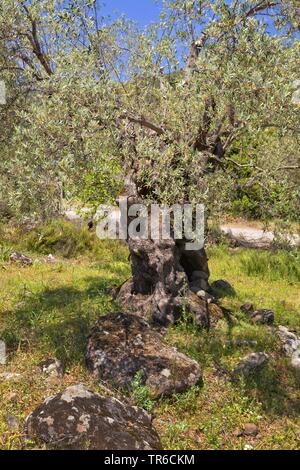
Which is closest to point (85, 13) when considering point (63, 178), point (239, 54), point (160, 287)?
point (239, 54)

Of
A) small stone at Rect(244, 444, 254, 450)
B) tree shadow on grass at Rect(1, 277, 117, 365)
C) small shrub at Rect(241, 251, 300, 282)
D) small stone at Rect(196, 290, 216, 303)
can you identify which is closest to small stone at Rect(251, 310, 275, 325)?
small stone at Rect(196, 290, 216, 303)

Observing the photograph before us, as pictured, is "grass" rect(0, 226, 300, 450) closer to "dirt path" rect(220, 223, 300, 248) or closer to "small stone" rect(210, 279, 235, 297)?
"small stone" rect(210, 279, 235, 297)

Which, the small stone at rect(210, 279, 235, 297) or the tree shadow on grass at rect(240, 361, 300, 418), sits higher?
the small stone at rect(210, 279, 235, 297)

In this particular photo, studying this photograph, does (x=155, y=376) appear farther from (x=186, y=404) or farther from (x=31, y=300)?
(x=31, y=300)

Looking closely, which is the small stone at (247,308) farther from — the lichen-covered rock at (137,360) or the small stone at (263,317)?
the lichen-covered rock at (137,360)

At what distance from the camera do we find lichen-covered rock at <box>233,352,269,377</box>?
32.1 ft

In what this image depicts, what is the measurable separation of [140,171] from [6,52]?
4.51 metres

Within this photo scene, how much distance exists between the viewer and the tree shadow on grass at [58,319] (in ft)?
34.0

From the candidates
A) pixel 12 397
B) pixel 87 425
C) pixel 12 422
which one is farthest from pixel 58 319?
pixel 87 425

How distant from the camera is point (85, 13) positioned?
11.2 metres

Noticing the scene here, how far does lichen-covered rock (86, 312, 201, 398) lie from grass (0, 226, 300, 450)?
0.26 metres

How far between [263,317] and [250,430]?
5.26 m

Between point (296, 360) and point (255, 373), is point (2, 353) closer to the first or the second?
point (255, 373)

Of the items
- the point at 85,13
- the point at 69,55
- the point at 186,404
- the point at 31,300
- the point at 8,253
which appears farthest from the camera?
the point at 8,253
